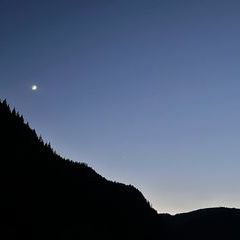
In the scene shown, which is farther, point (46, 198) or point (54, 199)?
point (54, 199)

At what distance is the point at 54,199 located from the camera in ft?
284

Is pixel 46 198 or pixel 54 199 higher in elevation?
pixel 54 199

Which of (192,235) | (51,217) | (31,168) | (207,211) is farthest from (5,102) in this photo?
(207,211)

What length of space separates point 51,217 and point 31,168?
37.5ft

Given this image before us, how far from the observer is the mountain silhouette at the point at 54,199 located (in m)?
67.2

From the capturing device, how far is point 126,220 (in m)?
127

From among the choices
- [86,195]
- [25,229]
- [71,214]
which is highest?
[86,195]

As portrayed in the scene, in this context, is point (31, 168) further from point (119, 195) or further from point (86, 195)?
point (119, 195)

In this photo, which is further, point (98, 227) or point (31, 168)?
point (98, 227)

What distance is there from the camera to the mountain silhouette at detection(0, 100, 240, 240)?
67.2m

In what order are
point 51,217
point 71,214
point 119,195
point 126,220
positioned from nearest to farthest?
point 51,217 → point 71,214 → point 126,220 → point 119,195

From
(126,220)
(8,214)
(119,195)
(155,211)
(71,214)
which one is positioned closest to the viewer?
(8,214)

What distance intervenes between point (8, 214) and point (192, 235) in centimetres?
12832

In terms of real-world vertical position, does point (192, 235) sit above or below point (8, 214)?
above
